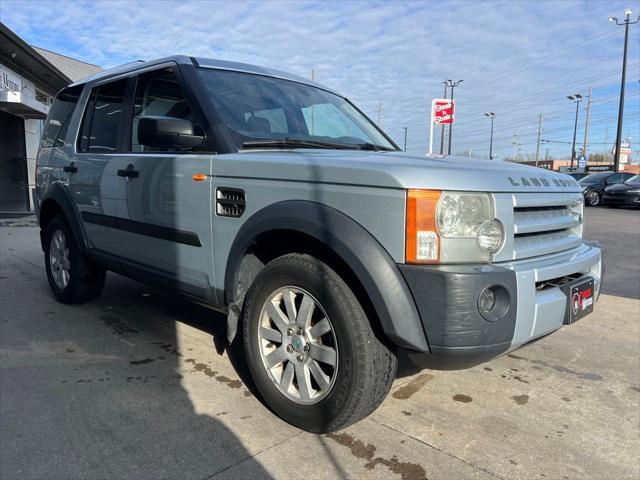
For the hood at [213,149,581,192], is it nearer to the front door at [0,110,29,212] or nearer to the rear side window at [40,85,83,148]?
the rear side window at [40,85,83,148]

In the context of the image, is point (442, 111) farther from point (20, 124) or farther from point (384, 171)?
point (20, 124)

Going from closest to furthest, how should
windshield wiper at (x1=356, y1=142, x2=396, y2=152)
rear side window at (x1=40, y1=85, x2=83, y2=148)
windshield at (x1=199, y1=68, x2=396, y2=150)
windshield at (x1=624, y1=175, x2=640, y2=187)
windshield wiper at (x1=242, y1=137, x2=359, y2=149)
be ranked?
1. windshield wiper at (x1=242, y1=137, x2=359, y2=149)
2. windshield at (x1=199, y1=68, x2=396, y2=150)
3. windshield wiper at (x1=356, y1=142, x2=396, y2=152)
4. rear side window at (x1=40, y1=85, x2=83, y2=148)
5. windshield at (x1=624, y1=175, x2=640, y2=187)

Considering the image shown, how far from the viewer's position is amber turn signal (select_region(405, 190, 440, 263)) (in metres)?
2.19

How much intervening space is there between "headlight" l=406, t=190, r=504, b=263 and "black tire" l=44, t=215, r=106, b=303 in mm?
3493

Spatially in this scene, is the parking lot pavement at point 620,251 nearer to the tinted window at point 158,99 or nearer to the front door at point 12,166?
the tinted window at point 158,99

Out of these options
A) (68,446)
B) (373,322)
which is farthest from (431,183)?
(68,446)

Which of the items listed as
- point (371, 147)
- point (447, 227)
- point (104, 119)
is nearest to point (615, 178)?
point (371, 147)

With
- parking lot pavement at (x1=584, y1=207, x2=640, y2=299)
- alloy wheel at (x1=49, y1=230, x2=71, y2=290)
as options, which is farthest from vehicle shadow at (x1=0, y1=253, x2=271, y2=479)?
parking lot pavement at (x1=584, y1=207, x2=640, y2=299)

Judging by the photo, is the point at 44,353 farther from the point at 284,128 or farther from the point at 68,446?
the point at 284,128

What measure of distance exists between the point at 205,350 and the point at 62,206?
2018 millimetres

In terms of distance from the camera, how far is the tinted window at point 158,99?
3.46 m

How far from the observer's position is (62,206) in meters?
4.64

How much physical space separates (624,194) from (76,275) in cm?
1990

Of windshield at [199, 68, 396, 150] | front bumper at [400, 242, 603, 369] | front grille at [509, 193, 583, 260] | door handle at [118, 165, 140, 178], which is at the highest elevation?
windshield at [199, 68, 396, 150]
